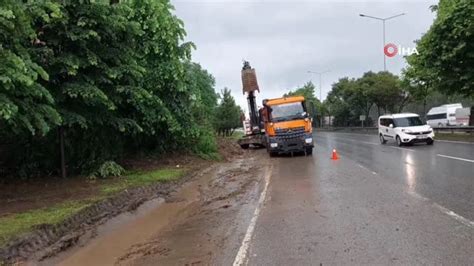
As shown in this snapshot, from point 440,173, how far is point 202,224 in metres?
8.51

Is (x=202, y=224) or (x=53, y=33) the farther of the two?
(x=53, y=33)

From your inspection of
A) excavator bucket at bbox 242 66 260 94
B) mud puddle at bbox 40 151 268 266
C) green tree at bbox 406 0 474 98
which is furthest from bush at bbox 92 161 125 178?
green tree at bbox 406 0 474 98

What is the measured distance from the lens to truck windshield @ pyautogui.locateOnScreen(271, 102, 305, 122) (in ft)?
91.9

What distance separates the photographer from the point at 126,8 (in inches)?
611

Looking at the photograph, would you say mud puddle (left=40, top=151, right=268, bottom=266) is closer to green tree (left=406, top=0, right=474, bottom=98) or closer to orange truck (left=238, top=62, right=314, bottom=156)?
orange truck (left=238, top=62, right=314, bottom=156)

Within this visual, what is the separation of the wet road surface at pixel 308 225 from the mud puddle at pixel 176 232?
2cm

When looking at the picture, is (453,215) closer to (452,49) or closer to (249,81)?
(452,49)

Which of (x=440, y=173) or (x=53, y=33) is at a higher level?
(x=53, y=33)

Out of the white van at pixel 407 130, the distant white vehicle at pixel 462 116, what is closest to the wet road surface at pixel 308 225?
the white van at pixel 407 130

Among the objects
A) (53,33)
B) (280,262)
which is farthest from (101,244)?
(53,33)

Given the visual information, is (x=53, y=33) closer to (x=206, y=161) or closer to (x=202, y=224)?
(x=202, y=224)

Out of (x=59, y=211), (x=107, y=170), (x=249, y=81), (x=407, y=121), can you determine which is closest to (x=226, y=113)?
(x=249, y=81)

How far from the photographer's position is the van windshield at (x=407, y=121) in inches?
1238

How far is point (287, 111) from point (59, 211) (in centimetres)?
1828
